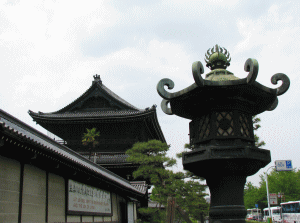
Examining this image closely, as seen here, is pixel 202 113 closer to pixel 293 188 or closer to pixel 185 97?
pixel 185 97

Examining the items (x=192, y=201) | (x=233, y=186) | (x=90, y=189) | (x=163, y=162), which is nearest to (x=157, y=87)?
(x=233, y=186)

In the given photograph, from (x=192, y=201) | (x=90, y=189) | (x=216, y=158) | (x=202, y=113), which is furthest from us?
(x=192, y=201)

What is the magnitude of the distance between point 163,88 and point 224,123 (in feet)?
4.99

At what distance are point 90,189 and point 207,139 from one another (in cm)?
765

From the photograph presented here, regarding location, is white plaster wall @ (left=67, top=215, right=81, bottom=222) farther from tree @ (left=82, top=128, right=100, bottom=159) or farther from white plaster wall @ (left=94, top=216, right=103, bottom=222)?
tree @ (left=82, top=128, right=100, bottom=159)

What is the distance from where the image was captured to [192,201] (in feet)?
53.7

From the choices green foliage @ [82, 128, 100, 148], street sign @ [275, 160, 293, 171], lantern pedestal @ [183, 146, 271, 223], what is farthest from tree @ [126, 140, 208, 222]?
street sign @ [275, 160, 293, 171]

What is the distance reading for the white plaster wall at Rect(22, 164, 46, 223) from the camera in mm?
7452

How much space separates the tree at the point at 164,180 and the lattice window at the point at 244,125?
10202 mm

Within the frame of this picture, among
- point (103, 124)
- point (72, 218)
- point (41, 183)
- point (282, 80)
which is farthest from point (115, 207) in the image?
point (282, 80)

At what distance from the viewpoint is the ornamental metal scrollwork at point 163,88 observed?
19.6ft

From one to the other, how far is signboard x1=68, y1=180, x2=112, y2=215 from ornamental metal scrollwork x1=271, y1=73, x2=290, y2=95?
779 centimetres

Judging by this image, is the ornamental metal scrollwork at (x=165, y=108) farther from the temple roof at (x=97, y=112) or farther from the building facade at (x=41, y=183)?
the temple roof at (x=97, y=112)

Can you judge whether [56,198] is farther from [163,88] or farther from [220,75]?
[220,75]
